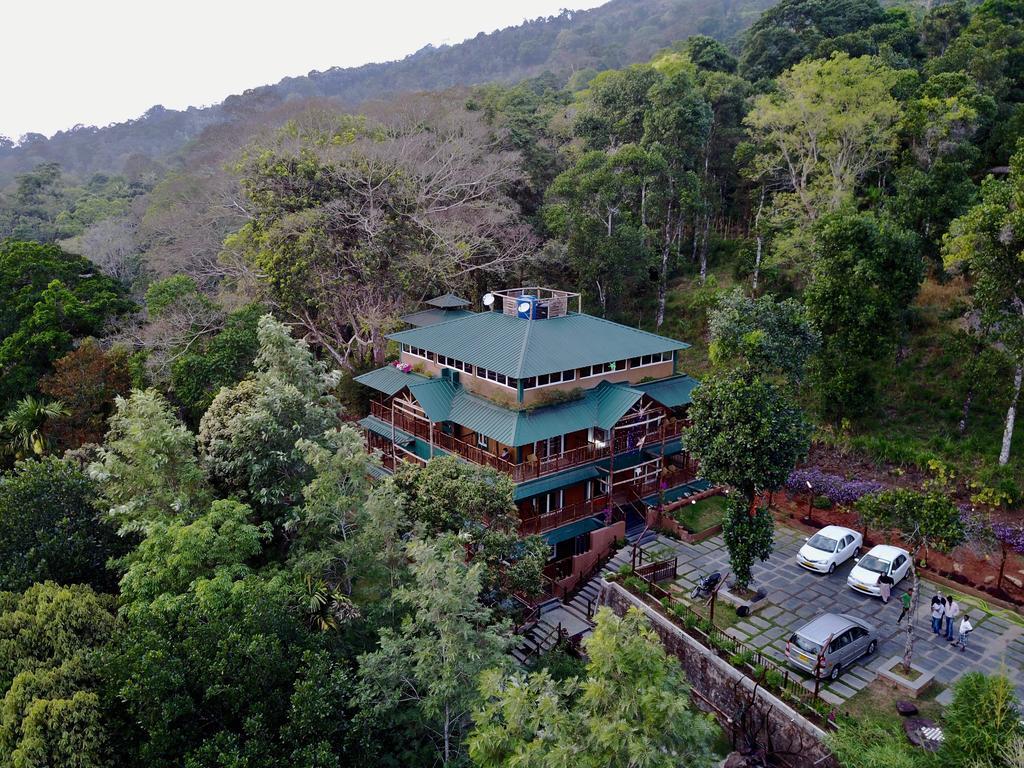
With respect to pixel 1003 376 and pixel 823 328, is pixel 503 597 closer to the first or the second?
pixel 823 328

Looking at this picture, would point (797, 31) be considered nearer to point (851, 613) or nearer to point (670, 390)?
point (670, 390)

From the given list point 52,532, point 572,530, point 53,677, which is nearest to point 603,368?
point 572,530

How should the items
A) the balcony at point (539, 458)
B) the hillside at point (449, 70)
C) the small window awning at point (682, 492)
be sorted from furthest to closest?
the hillside at point (449, 70), the small window awning at point (682, 492), the balcony at point (539, 458)

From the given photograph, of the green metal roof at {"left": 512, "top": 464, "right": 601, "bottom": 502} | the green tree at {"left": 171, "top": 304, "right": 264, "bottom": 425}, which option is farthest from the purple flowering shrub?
the green tree at {"left": 171, "top": 304, "right": 264, "bottom": 425}

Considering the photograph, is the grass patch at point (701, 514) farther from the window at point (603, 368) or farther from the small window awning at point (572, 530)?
the window at point (603, 368)

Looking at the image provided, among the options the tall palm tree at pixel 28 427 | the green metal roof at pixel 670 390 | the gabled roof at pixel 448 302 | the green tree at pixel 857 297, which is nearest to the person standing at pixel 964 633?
the green tree at pixel 857 297
